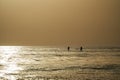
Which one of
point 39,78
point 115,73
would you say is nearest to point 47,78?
point 39,78

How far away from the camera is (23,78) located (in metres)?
23.5

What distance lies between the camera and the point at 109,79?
23.4 metres

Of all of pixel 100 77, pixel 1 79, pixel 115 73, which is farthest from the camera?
pixel 115 73

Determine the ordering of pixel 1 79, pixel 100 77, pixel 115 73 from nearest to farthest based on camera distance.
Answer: pixel 1 79, pixel 100 77, pixel 115 73

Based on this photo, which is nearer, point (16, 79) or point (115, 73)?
point (16, 79)

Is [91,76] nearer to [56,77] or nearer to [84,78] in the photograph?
[84,78]

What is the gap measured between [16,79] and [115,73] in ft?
30.6

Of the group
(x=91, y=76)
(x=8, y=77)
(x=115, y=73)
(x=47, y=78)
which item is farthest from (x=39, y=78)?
(x=115, y=73)

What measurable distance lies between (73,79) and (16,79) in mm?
4486

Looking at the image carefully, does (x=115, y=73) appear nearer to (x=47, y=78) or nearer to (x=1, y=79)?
(x=47, y=78)

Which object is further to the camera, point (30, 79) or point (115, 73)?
point (115, 73)

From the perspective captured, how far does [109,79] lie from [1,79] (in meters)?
8.53

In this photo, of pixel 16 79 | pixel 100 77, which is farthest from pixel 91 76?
pixel 16 79

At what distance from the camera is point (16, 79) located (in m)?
23.0
